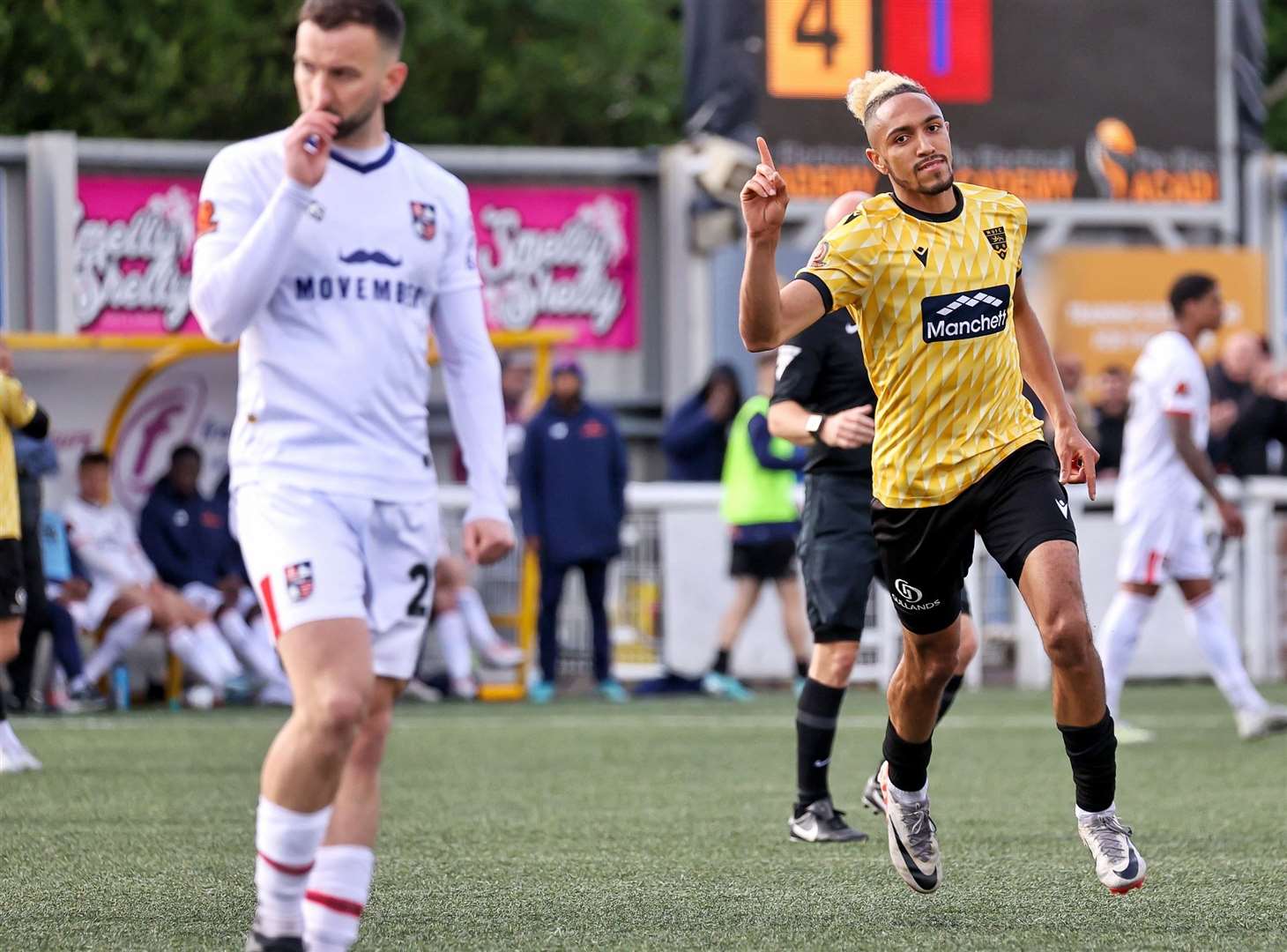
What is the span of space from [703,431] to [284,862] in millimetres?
13017

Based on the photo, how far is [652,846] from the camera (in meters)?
7.64

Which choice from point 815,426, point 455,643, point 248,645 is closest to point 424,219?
point 815,426

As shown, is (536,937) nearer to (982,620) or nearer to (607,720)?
(607,720)

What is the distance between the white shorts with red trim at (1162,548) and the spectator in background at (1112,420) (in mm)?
5738

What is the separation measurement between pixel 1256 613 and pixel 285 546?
1371 centimetres

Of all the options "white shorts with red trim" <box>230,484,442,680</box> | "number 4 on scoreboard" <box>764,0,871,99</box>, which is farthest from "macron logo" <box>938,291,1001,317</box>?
"number 4 on scoreboard" <box>764,0,871,99</box>

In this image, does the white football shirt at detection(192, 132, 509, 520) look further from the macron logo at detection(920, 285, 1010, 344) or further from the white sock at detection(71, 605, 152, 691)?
the white sock at detection(71, 605, 152, 691)

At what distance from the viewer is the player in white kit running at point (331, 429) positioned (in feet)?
15.1

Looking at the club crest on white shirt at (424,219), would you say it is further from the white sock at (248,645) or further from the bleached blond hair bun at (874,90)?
the white sock at (248,645)

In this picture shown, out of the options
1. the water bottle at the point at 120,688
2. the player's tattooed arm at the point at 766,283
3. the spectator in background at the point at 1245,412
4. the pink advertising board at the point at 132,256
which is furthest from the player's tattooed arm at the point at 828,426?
the pink advertising board at the point at 132,256

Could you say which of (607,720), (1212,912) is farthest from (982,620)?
(1212,912)

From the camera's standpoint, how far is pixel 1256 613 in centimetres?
1725

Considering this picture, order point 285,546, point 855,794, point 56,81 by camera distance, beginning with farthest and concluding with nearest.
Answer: point 56,81 → point 855,794 → point 285,546

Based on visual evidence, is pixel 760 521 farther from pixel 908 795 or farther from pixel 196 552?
pixel 908 795
